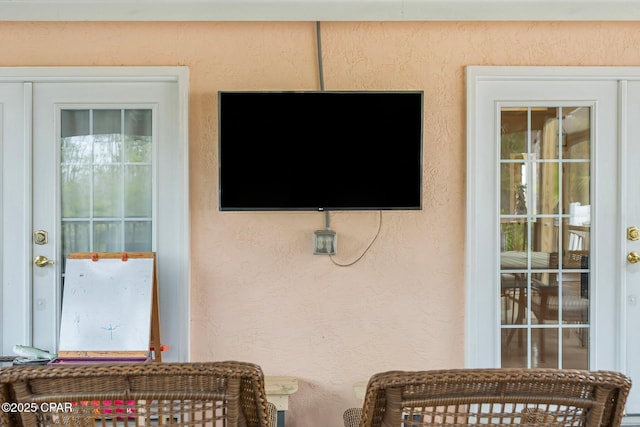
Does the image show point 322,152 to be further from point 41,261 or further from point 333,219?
point 41,261

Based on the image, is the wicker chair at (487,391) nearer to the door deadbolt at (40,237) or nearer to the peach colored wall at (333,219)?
the peach colored wall at (333,219)

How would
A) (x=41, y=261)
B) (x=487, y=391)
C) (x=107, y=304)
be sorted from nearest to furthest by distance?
(x=487, y=391) < (x=107, y=304) < (x=41, y=261)

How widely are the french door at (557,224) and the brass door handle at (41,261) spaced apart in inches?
87.7

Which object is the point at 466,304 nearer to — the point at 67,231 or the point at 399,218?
the point at 399,218

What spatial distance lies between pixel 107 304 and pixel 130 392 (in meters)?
1.30

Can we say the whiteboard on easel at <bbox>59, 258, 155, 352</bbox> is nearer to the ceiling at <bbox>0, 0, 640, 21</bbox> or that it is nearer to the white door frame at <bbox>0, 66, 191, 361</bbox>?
the white door frame at <bbox>0, 66, 191, 361</bbox>

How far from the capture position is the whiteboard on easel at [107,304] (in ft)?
7.50

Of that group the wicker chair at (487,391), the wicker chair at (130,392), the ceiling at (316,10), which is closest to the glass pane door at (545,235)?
the ceiling at (316,10)

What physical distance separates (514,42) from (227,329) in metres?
2.11

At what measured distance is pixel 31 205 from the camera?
8.25ft

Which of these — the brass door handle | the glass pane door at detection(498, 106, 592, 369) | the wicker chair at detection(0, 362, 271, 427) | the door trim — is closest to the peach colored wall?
the door trim

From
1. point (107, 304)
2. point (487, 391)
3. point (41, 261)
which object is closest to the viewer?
point (487, 391)

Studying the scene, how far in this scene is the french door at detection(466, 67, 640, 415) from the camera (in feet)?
8.30

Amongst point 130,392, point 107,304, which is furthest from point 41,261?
point 130,392
